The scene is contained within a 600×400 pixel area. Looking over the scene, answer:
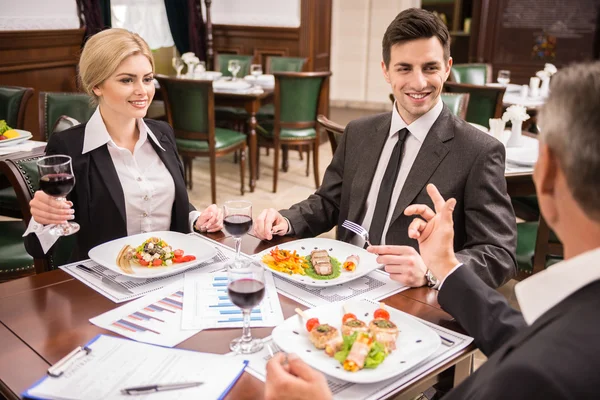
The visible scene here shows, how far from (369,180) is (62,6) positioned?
13.0ft

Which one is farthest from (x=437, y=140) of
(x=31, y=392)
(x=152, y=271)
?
(x=31, y=392)

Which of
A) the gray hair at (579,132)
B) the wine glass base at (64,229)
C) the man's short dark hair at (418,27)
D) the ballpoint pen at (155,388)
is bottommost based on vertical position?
the ballpoint pen at (155,388)

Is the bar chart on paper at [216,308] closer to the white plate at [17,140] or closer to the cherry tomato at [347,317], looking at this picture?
the cherry tomato at [347,317]

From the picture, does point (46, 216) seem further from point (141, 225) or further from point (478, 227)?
point (478, 227)

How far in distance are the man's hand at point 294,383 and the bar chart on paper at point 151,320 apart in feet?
1.03

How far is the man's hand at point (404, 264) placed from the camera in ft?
4.54

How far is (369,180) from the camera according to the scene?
6.19ft

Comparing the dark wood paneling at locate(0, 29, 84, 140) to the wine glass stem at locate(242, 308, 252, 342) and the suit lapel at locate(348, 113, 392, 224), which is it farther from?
the wine glass stem at locate(242, 308, 252, 342)

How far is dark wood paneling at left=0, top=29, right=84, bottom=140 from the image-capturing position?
438 cm

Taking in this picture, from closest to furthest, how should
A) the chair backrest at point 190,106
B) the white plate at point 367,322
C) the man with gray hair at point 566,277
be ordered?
the man with gray hair at point 566,277 → the white plate at point 367,322 → the chair backrest at point 190,106

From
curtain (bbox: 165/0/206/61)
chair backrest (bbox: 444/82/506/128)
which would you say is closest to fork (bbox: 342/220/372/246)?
chair backrest (bbox: 444/82/506/128)

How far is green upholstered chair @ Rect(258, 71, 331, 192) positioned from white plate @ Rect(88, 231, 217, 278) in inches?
119

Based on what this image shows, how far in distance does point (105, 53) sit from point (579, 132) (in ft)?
5.35

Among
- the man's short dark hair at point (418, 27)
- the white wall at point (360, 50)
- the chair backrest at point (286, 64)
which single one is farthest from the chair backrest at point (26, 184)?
the white wall at point (360, 50)
